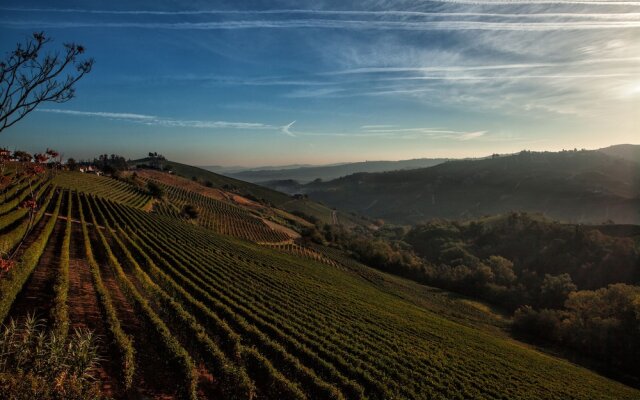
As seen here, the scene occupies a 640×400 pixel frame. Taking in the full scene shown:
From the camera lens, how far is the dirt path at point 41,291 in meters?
15.8

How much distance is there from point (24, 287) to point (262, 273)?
25.8 m

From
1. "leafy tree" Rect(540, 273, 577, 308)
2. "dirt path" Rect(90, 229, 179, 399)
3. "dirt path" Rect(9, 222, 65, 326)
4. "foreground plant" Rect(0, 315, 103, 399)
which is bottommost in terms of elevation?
"leafy tree" Rect(540, 273, 577, 308)

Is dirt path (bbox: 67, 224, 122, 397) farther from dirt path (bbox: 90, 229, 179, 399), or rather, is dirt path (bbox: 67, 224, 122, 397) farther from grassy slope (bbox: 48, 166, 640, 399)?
grassy slope (bbox: 48, 166, 640, 399)

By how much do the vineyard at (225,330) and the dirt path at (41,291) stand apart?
0.09 metres

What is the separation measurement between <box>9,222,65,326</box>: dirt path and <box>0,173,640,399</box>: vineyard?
90 mm

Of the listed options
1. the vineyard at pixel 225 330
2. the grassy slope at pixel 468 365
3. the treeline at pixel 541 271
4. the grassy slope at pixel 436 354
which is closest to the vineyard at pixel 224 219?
the treeline at pixel 541 271

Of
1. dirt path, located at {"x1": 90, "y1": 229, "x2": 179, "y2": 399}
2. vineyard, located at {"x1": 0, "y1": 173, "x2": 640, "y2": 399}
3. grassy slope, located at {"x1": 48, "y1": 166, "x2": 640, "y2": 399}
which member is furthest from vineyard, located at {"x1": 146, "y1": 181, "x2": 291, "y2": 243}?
dirt path, located at {"x1": 90, "y1": 229, "x2": 179, "y2": 399}

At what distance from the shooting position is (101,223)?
42.8m

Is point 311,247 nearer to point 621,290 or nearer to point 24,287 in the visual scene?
point 621,290

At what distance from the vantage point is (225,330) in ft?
62.3

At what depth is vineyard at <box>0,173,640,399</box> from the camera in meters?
14.1

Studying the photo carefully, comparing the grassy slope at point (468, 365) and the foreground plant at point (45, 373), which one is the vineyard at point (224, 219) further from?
the foreground plant at point (45, 373)

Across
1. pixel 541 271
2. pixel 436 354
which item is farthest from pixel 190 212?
pixel 541 271

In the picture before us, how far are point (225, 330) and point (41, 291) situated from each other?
10.5m
